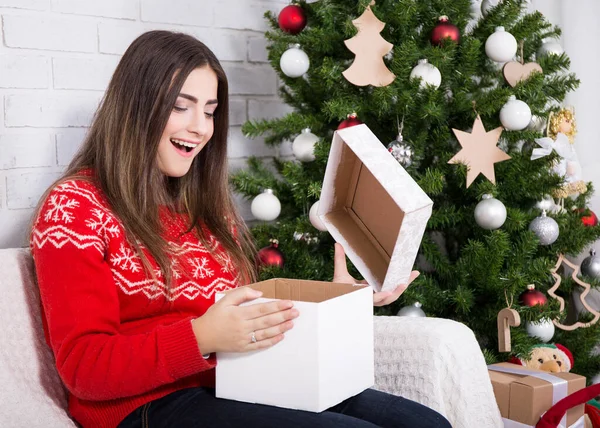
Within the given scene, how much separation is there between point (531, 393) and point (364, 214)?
1.83ft

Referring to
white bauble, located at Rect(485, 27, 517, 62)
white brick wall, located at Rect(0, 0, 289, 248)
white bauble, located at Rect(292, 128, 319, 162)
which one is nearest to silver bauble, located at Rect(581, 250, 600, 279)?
white bauble, located at Rect(485, 27, 517, 62)

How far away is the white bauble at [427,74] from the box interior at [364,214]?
43 centimetres

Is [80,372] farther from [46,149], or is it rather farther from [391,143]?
[391,143]

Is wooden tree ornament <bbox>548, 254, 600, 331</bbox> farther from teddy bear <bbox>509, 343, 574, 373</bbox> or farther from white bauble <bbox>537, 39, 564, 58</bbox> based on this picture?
white bauble <bbox>537, 39, 564, 58</bbox>

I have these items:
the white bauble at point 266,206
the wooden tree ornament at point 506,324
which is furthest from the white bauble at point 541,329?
the white bauble at point 266,206

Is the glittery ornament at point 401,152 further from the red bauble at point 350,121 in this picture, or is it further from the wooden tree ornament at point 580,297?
the wooden tree ornament at point 580,297

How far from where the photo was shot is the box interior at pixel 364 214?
4.33ft

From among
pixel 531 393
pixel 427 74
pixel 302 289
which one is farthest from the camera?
pixel 427 74

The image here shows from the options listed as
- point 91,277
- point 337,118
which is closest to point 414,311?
point 337,118

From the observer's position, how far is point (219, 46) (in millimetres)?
2096

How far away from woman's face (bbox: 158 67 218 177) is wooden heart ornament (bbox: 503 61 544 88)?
841 mm

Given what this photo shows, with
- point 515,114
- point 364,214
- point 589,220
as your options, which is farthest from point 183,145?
point 589,220

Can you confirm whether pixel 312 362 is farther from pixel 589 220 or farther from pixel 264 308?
pixel 589 220

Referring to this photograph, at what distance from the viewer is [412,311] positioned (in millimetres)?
1757
